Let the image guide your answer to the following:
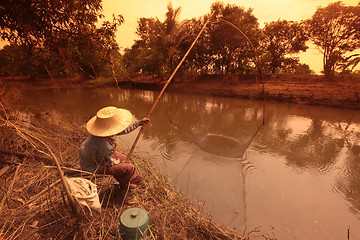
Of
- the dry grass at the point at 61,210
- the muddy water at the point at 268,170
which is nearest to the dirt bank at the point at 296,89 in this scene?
the muddy water at the point at 268,170

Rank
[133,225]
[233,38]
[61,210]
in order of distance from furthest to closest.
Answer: [233,38], [61,210], [133,225]

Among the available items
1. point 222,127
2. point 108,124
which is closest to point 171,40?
point 222,127

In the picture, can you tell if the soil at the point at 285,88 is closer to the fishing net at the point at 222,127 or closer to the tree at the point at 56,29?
the fishing net at the point at 222,127

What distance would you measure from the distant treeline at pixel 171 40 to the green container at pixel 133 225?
226cm

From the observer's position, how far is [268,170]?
130 inches

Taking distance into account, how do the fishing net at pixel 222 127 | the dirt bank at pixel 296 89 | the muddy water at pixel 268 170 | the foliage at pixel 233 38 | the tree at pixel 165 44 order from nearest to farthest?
1. the muddy water at pixel 268 170
2. the fishing net at pixel 222 127
3. the dirt bank at pixel 296 89
4. the foliage at pixel 233 38
5. the tree at pixel 165 44

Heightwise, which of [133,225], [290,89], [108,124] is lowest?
[133,225]

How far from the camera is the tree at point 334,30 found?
9.66m

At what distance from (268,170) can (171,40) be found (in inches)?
447

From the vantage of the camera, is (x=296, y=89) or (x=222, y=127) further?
(x=296, y=89)

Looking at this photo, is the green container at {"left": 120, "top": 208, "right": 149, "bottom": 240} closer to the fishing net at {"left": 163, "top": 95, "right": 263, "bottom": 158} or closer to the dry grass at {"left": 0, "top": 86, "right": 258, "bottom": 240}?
the dry grass at {"left": 0, "top": 86, "right": 258, "bottom": 240}

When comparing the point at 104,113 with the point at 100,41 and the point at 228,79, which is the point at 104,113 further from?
the point at 228,79

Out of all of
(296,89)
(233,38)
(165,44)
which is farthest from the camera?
A: (165,44)

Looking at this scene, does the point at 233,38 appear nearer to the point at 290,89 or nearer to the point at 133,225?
the point at 290,89
